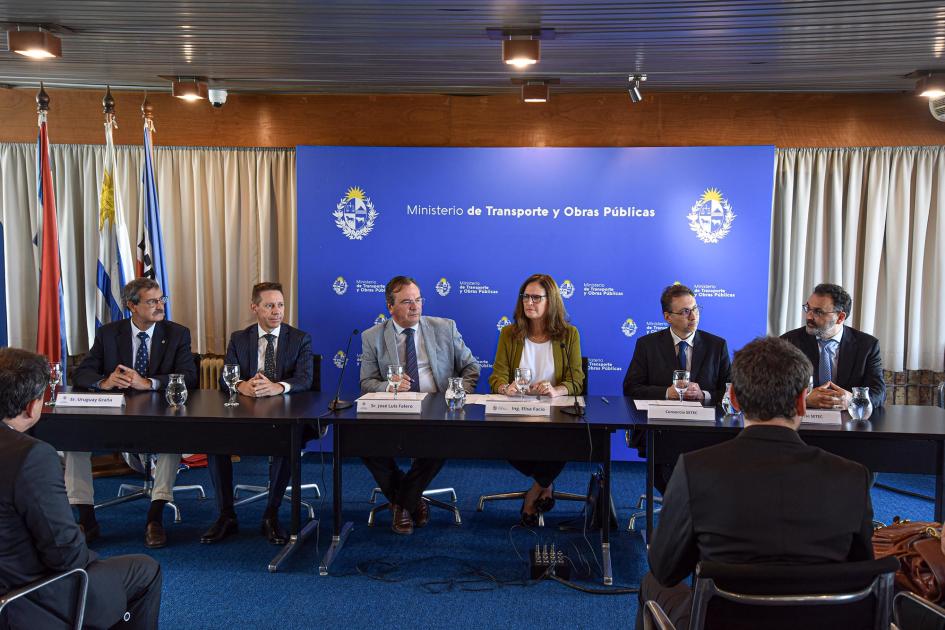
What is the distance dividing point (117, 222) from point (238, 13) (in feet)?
7.74

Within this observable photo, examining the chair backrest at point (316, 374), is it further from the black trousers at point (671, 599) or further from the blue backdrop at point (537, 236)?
the black trousers at point (671, 599)

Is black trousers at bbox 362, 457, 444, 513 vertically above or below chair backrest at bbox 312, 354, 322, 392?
below

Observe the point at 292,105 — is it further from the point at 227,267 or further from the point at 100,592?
the point at 100,592

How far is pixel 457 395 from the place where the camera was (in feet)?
12.0

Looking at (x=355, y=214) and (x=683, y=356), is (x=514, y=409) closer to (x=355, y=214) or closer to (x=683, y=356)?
(x=683, y=356)

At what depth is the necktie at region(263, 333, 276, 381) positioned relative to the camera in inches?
172

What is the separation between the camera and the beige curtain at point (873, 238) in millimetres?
5609

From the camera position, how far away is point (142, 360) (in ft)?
14.2

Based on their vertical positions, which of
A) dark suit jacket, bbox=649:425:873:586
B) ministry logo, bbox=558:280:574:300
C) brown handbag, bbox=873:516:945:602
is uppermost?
ministry logo, bbox=558:280:574:300

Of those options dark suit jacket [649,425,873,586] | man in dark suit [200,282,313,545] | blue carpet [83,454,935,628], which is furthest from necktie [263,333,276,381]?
dark suit jacket [649,425,873,586]

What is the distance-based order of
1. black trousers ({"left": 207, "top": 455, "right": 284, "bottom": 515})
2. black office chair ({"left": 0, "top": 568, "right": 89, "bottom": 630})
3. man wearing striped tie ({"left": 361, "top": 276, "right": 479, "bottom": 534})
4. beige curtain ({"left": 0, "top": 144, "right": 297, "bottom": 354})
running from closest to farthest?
black office chair ({"left": 0, "top": 568, "right": 89, "bottom": 630}), black trousers ({"left": 207, "top": 455, "right": 284, "bottom": 515}), man wearing striped tie ({"left": 361, "top": 276, "right": 479, "bottom": 534}), beige curtain ({"left": 0, "top": 144, "right": 297, "bottom": 354})

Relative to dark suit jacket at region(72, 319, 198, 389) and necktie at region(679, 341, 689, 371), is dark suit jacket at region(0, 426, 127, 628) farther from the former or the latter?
necktie at region(679, 341, 689, 371)

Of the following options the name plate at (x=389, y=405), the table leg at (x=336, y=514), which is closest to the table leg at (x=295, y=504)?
the table leg at (x=336, y=514)

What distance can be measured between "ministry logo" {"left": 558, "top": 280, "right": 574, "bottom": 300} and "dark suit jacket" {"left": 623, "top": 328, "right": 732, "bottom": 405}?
1334 mm
